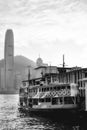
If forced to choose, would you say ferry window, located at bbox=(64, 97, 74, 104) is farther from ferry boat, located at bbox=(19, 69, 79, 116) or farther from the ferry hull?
the ferry hull

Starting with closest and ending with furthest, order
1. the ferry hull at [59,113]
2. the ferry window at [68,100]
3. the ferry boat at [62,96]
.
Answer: the ferry hull at [59,113] < the ferry boat at [62,96] < the ferry window at [68,100]

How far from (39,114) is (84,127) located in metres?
18.8

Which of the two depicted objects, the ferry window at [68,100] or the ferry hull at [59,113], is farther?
the ferry window at [68,100]

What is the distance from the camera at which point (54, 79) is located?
75.8 meters

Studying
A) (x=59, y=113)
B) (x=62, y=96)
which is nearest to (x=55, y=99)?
(x=62, y=96)

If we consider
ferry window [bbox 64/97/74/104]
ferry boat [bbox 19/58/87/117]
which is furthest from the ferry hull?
ferry window [bbox 64/97/74/104]

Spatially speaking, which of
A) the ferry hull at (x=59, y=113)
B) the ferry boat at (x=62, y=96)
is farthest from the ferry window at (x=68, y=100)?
the ferry hull at (x=59, y=113)

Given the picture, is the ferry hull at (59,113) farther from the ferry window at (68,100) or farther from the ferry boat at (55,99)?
the ferry window at (68,100)

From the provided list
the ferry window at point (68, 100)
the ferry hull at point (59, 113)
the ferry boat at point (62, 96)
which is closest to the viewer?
the ferry hull at point (59, 113)

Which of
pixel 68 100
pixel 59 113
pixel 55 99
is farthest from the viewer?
pixel 55 99

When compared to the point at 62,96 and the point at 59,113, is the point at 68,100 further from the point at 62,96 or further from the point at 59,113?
the point at 59,113

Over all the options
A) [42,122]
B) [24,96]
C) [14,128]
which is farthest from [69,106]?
[24,96]

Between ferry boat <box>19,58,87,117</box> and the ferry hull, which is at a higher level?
ferry boat <box>19,58,87,117</box>

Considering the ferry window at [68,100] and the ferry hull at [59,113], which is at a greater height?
the ferry window at [68,100]
